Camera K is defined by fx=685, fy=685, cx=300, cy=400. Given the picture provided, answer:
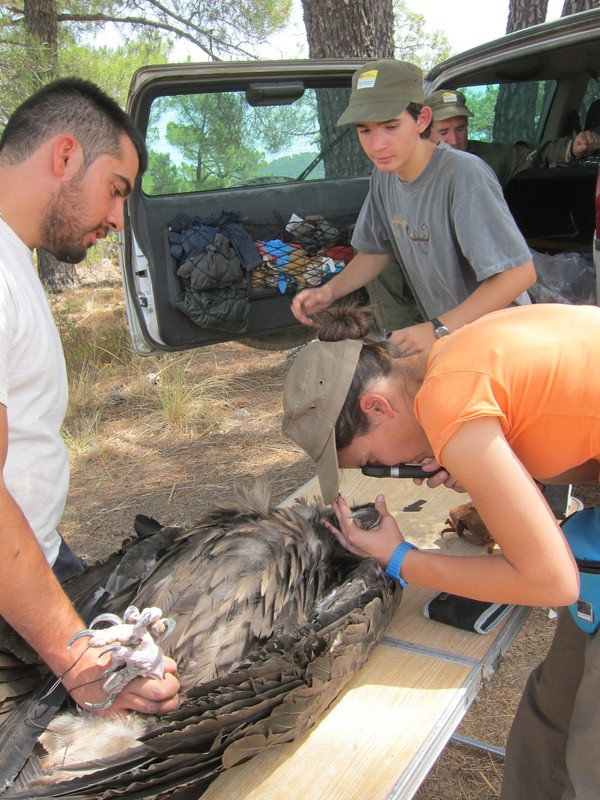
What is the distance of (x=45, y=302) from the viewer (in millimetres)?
2201

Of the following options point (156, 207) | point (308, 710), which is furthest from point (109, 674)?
point (156, 207)

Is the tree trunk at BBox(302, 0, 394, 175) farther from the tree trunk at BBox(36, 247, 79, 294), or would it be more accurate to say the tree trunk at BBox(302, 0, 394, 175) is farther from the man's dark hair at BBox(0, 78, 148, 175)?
the tree trunk at BBox(36, 247, 79, 294)

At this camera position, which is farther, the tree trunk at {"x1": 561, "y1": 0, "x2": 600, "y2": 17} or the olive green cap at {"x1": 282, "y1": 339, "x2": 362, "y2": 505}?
the tree trunk at {"x1": 561, "y1": 0, "x2": 600, "y2": 17}

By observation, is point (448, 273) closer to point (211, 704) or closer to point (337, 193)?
point (337, 193)

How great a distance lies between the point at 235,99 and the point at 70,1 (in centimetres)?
827

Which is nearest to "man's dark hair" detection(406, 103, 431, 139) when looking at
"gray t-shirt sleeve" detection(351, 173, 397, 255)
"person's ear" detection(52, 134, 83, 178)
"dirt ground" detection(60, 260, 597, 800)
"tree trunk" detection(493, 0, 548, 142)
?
"gray t-shirt sleeve" detection(351, 173, 397, 255)

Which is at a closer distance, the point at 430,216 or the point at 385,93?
the point at 385,93

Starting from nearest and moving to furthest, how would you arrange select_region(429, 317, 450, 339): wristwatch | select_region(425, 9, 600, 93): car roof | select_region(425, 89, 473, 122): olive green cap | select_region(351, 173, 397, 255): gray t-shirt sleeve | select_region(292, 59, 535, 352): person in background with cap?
select_region(429, 317, 450, 339): wristwatch → select_region(292, 59, 535, 352): person in background with cap → select_region(425, 9, 600, 93): car roof → select_region(351, 173, 397, 255): gray t-shirt sleeve → select_region(425, 89, 473, 122): olive green cap

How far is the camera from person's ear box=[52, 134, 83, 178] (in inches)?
83.4

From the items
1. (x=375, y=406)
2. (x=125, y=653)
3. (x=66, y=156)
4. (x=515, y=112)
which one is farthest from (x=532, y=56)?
(x=125, y=653)

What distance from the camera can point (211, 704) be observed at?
167cm

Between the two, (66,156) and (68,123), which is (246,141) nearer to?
(68,123)

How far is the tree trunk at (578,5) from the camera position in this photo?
20.6 feet

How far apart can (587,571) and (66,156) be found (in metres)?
1.92
